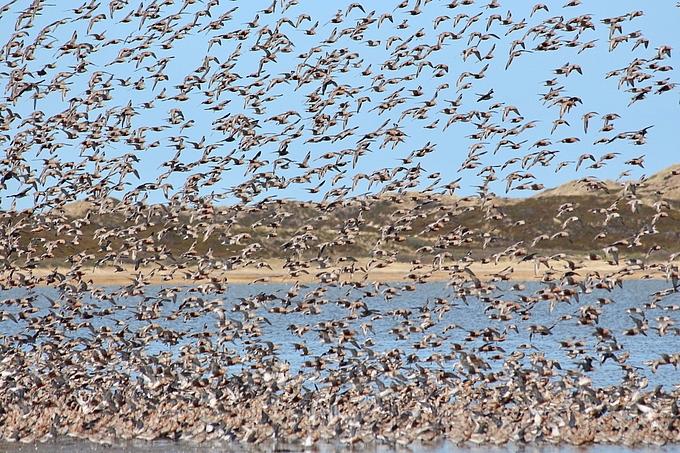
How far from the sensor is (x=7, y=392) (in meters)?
34.6

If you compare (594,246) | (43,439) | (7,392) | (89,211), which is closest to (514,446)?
(43,439)

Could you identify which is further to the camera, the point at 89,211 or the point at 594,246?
the point at 594,246

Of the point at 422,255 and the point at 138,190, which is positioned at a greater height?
the point at 138,190

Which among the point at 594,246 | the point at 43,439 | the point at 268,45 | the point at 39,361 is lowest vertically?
the point at 594,246

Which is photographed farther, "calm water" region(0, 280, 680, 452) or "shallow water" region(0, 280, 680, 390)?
"shallow water" region(0, 280, 680, 390)

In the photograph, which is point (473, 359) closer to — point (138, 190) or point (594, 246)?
point (138, 190)

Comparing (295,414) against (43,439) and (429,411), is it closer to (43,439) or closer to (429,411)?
(429,411)

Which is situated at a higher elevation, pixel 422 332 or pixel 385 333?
pixel 422 332

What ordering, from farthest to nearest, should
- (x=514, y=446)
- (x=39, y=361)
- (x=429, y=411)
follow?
(x=39, y=361) → (x=429, y=411) → (x=514, y=446)

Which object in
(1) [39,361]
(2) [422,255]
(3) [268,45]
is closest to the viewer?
(1) [39,361]

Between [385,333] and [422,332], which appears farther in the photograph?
[385,333]

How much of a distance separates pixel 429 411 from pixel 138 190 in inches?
780

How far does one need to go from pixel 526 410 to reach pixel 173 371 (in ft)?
43.1

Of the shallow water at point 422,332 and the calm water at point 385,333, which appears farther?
the shallow water at point 422,332
